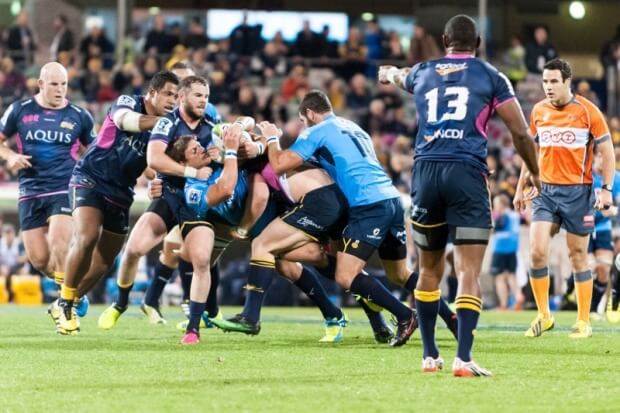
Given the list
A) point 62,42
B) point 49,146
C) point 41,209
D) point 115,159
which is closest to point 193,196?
point 115,159

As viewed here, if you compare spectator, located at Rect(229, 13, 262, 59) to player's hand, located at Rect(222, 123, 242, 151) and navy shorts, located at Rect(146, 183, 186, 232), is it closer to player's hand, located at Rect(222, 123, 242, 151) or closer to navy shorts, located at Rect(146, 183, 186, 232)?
navy shorts, located at Rect(146, 183, 186, 232)

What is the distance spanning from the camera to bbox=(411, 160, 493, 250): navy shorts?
28.7 feet

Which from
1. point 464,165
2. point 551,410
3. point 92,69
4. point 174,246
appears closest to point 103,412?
point 551,410

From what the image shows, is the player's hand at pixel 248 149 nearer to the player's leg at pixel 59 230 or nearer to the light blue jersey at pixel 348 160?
the light blue jersey at pixel 348 160

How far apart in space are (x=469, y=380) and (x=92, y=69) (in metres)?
20.8

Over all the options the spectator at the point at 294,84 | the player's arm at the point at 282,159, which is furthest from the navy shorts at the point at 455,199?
the spectator at the point at 294,84

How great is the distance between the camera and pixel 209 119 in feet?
39.1

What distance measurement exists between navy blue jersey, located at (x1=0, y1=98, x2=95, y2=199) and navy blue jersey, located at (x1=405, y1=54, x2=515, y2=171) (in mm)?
6160

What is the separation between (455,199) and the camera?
28.8 feet

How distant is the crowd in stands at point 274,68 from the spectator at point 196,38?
0.07ft

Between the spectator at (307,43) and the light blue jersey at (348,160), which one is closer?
the light blue jersey at (348,160)

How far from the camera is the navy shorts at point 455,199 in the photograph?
876 centimetres

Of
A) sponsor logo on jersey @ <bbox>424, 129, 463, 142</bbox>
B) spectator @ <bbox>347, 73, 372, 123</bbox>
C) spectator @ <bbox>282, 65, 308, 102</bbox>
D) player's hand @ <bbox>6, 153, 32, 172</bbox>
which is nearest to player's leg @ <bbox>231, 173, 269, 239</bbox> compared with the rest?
player's hand @ <bbox>6, 153, 32, 172</bbox>

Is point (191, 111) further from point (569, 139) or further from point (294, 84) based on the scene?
point (294, 84)
